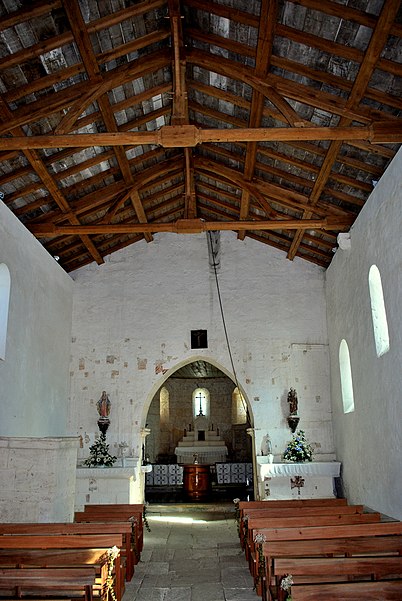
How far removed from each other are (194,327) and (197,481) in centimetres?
544

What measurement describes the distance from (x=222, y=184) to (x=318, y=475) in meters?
6.64

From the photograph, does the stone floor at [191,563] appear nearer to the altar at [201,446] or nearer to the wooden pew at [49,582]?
the wooden pew at [49,582]

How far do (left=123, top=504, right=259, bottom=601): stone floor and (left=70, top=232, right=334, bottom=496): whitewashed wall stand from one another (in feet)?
7.19

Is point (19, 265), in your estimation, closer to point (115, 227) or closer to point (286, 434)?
point (115, 227)

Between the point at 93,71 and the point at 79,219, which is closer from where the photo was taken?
the point at 93,71

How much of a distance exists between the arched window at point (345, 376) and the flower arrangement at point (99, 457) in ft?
17.4

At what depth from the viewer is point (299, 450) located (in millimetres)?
12430

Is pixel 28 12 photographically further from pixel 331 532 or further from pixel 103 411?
pixel 103 411

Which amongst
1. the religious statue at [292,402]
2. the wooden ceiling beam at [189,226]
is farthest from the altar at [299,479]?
the wooden ceiling beam at [189,226]

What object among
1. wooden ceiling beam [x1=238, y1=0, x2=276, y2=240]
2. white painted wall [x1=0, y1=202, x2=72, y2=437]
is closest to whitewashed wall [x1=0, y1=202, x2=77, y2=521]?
white painted wall [x1=0, y1=202, x2=72, y2=437]

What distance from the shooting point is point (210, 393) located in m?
22.5

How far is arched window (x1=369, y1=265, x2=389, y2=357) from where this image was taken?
8943 mm

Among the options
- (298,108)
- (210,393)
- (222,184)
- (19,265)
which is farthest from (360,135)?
(210,393)

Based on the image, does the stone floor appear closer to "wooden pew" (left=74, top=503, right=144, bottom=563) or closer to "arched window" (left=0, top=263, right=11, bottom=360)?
"wooden pew" (left=74, top=503, right=144, bottom=563)
